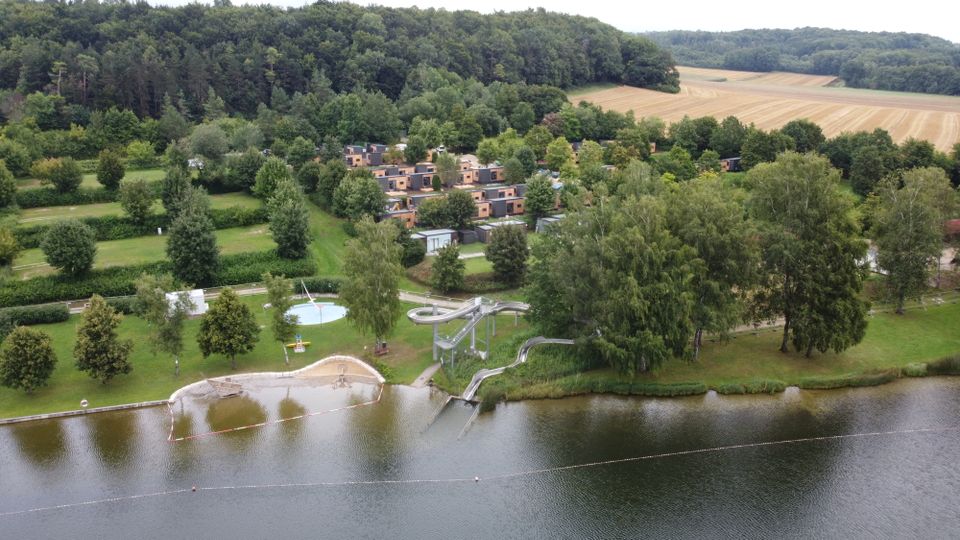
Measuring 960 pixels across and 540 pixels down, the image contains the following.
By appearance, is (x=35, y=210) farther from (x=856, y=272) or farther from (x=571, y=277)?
(x=856, y=272)

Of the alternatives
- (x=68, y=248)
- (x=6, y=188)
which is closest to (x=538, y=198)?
(x=68, y=248)

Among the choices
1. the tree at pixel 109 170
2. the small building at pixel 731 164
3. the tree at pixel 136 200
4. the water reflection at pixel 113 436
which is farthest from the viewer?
the small building at pixel 731 164

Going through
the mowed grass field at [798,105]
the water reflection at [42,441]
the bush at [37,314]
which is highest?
the mowed grass field at [798,105]

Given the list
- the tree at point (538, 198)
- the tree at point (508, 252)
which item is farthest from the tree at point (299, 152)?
the tree at point (508, 252)

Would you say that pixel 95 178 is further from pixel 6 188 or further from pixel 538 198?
pixel 538 198

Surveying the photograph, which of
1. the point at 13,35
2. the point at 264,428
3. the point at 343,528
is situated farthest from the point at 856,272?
the point at 13,35

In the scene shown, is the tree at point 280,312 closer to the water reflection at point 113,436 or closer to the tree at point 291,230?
the water reflection at point 113,436
